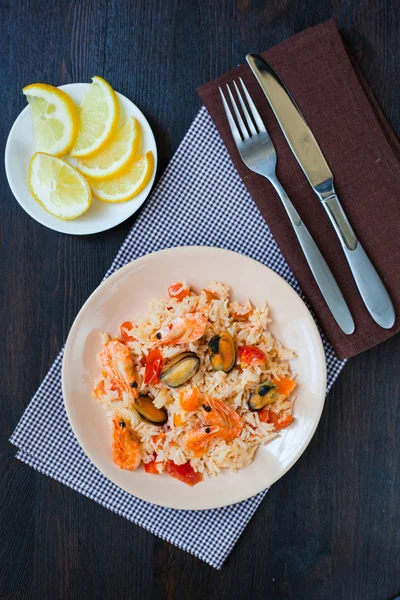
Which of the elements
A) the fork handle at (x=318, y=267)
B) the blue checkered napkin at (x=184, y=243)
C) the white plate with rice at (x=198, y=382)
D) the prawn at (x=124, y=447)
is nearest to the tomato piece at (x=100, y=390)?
the white plate with rice at (x=198, y=382)

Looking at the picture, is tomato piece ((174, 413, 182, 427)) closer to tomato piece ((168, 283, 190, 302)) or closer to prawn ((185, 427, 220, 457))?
prawn ((185, 427, 220, 457))

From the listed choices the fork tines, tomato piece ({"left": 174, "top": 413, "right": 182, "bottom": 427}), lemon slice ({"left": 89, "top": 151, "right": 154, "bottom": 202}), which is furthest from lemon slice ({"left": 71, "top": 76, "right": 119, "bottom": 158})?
tomato piece ({"left": 174, "top": 413, "right": 182, "bottom": 427})

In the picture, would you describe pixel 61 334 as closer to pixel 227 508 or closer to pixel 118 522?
pixel 118 522

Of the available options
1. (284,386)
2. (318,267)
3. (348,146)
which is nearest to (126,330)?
(284,386)

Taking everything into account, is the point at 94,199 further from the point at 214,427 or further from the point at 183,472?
the point at 183,472

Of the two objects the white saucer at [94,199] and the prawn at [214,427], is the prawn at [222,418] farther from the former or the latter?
the white saucer at [94,199]

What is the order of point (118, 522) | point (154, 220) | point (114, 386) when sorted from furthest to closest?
point (118, 522) → point (154, 220) → point (114, 386)

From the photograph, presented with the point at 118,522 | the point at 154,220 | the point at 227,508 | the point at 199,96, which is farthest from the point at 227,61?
the point at 118,522
